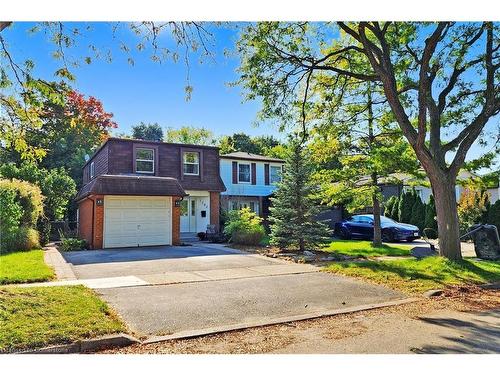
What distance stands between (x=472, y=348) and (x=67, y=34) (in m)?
6.45

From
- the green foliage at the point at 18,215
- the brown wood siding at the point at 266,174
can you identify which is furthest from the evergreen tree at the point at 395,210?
the green foliage at the point at 18,215

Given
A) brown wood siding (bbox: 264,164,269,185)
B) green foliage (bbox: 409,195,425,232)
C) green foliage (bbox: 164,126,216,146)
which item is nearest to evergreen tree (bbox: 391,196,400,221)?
green foliage (bbox: 409,195,425,232)

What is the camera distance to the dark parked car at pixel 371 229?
55.4ft

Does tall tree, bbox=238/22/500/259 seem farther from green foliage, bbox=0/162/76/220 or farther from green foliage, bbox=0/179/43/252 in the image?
green foliage, bbox=0/162/76/220

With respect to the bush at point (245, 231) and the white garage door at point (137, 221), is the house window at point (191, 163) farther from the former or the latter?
the bush at point (245, 231)

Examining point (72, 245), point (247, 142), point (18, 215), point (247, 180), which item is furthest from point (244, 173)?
point (247, 142)

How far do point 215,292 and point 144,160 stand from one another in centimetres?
1290

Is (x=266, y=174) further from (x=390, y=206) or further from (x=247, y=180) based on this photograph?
(x=390, y=206)

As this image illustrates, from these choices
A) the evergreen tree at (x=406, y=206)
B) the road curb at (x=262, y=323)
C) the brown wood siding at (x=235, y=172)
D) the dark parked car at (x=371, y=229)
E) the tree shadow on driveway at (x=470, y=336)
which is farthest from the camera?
the brown wood siding at (x=235, y=172)

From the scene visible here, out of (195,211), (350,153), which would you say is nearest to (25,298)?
(350,153)

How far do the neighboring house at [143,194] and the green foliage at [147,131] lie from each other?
1445cm
